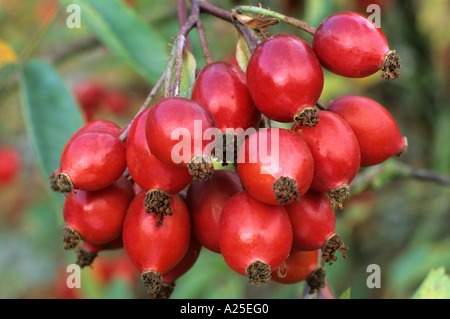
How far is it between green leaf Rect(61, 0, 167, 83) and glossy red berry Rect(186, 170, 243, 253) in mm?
454

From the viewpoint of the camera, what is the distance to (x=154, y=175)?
2.85 feet

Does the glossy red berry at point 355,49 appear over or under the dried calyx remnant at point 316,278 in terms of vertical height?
over

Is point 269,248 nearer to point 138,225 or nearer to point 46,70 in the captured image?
point 138,225

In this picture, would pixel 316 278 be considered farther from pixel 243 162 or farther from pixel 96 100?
pixel 96 100

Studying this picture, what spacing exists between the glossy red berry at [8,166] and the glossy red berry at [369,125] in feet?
8.98

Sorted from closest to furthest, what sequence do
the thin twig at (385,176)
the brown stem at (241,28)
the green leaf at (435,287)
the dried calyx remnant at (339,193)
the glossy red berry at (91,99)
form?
the dried calyx remnant at (339,193) < the brown stem at (241,28) < the green leaf at (435,287) < the thin twig at (385,176) < the glossy red berry at (91,99)

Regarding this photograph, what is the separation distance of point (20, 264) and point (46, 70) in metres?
2.62

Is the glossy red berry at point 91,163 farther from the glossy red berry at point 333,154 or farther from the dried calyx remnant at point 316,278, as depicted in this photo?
the dried calyx remnant at point 316,278

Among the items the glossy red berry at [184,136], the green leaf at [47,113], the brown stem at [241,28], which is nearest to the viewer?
the glossy red berry at [184,136]

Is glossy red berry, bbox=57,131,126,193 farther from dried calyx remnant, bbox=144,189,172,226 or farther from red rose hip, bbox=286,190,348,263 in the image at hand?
red rose hip, bbox=286,190,348,263

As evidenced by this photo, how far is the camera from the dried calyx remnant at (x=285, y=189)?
2.66ft

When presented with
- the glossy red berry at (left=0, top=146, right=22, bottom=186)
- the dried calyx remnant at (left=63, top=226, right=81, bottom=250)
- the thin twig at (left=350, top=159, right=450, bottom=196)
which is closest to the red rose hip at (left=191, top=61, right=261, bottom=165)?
the dried calyx remnant at (left=63, top=226, right=81, bottom=250)

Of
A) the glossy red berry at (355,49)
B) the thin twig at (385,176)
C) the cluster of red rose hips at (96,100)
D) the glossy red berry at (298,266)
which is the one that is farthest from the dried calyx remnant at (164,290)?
the cluster of red rose hips at (96,100)
